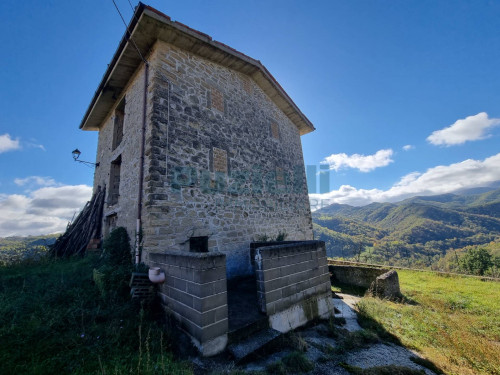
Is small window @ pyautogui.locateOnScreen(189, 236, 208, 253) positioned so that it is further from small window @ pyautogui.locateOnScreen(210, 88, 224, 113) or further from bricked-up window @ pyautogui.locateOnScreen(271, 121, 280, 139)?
bricked-up window @ pyautogui.locateOnScreen(271, 121, 280, 139)

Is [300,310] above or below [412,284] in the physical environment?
above

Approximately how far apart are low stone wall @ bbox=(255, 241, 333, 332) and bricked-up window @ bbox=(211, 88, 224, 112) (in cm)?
480

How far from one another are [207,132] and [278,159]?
397cm

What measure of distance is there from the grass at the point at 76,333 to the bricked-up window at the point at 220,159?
3.82 meters

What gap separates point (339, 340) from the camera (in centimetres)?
375

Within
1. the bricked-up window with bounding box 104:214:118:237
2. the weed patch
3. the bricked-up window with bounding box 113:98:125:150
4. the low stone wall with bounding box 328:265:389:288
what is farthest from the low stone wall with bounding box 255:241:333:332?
the bricked-up window with bounding box 113:98:125:150

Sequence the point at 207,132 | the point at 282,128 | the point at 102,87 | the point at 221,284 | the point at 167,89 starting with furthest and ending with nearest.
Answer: the point at 282,128 → the point at 102,87 → the point at 207,132 → the point at 167,89 → the point at 221,284

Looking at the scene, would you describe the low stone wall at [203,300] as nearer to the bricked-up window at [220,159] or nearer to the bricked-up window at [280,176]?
the bricked-up window at [220,159]

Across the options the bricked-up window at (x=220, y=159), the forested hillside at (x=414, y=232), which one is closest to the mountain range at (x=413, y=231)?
the forested hillside at (x=414, y=232)

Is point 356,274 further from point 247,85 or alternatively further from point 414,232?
point 414,232

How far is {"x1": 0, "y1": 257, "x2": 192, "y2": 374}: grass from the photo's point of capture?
2307 millimetres

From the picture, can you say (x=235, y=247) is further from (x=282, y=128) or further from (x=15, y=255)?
(x=15, y=255)

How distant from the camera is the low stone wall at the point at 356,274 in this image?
331 inches

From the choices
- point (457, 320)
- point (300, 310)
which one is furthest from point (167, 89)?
point (457, 320)
